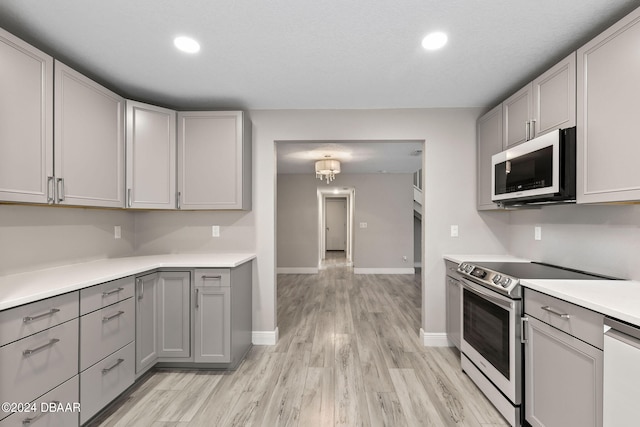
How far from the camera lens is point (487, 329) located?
2.07 metres

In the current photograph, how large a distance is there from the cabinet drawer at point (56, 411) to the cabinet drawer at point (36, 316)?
36 centimetres

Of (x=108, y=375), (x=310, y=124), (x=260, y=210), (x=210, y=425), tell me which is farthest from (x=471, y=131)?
(x=108, y=375)

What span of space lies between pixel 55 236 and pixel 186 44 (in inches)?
70.2

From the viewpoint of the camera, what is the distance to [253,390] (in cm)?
222

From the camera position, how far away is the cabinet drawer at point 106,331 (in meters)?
1.75

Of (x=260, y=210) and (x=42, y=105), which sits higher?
(x=42, y=105)

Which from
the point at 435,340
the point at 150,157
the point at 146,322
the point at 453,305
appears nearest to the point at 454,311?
the point at 453,305

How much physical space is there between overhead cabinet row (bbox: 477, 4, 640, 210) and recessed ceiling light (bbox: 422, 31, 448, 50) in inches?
32.3

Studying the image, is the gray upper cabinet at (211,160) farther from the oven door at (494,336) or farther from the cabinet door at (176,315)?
the oven door at (494,336)

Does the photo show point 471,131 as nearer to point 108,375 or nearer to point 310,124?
point 310,124

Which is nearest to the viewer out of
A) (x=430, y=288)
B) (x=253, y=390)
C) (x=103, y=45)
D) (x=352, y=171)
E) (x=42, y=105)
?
(x=42, y=105)

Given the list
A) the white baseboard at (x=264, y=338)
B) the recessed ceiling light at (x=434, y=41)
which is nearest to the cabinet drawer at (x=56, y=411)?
the white baseboard at (x=264, y=338)

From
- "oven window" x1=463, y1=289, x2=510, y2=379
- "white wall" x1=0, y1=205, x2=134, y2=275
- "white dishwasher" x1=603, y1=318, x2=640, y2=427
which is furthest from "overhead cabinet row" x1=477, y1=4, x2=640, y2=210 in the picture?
"white wall" x1=0, y1=205, x2=134, y2=275

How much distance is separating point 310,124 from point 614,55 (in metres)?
2.30
